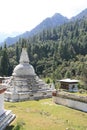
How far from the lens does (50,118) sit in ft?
76.5

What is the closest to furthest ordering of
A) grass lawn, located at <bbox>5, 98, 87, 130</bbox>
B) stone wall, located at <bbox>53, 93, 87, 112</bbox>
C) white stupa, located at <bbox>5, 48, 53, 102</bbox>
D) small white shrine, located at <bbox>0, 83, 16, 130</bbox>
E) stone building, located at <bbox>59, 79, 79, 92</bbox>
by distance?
1. small white shrine, located at <bbox>0, 83, 16, 130</bbox>
2. grass lawn, located at <bbox>5, 98, 87, 130</bbox>
3. stone wall, located at <bbox>53, 93, 87, 112</bbox>
4. white stupa, located at <bbox>5, 48, 53, 102</bbox>
5. stone building, located at <bbox>59, 79, 79, 92</bbox>

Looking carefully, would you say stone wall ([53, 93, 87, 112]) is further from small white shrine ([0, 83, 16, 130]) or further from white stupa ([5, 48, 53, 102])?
small white shrine ([0, 83, 16, 130])

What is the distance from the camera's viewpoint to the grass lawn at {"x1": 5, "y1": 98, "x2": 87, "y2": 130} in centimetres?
2041

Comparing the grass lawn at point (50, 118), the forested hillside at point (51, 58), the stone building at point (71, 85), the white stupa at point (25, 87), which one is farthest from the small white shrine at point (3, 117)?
the forested hillside at point (51, 58)

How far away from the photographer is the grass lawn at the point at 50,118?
20.4 metres

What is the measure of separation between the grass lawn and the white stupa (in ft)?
19.7

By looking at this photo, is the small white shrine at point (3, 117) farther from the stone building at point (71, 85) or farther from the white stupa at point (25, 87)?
the stone building at point (71, 85)

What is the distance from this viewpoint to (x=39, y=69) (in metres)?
85.3

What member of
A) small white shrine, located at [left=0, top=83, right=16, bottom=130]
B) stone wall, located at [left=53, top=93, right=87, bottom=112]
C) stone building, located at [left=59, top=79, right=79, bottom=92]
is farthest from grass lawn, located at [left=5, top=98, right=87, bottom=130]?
stone building, located at [left=59, top=79, right=79, bottom=92]

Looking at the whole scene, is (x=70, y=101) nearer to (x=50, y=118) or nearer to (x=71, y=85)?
(x=50, y=118)

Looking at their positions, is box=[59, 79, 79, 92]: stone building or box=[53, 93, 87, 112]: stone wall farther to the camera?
box=[59, 79, 79, 92]: stone building

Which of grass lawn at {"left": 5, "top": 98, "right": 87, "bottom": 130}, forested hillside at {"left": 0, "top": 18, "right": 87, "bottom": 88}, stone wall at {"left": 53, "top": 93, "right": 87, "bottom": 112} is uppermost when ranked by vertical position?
forested hillside at {"left": 0, "top": 18, "right": 87, "bottom": 88}

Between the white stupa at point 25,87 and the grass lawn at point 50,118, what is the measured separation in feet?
19.7

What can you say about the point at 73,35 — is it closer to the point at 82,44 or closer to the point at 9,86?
the point at 82,44
